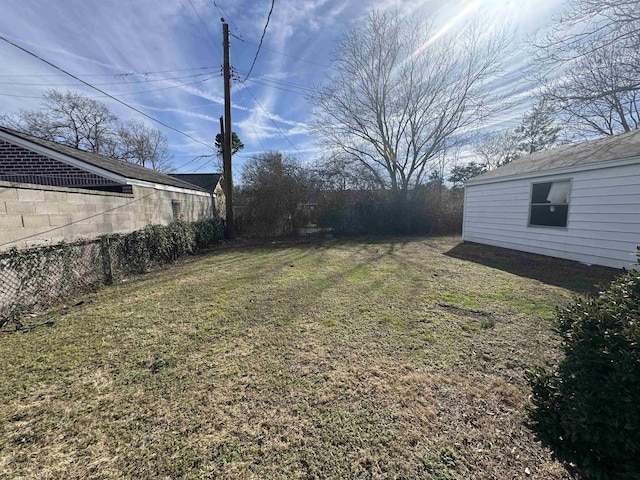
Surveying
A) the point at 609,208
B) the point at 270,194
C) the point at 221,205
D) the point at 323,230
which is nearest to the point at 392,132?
the point at 323,230

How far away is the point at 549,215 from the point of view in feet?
23.2

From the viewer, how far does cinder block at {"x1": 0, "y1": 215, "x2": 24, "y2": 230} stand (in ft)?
11.4

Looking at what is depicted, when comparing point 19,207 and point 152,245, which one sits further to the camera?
point 152,245

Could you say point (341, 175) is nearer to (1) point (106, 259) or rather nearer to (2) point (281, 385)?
(1) point (106, 259)

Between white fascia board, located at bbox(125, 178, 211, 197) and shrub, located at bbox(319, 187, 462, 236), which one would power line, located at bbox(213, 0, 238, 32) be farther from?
shrub, located at bbox(319, 187, 462, 236)

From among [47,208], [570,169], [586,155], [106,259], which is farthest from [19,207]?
[586,155]

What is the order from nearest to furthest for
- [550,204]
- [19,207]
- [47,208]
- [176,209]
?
1. [19,207]
2. [47,208]
3. [550,204]
4. [176,209]

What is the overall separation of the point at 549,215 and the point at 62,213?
1152cm

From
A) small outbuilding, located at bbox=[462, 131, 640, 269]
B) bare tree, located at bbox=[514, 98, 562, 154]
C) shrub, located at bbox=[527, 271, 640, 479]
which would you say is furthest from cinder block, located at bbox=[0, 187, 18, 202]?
bare tree, located at bbox=[514, 98, 562, 154]

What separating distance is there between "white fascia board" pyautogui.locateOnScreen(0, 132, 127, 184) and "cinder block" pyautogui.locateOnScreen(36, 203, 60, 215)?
3.12 metres

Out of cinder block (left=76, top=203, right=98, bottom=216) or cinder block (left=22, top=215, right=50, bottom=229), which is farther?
cinder block (left=76, top=203, right=98, bottom=216)

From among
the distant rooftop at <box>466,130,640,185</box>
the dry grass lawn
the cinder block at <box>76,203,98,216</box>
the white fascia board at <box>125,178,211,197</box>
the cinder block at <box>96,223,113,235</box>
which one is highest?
the distant rooftop at <box>466,130,640,185</box>

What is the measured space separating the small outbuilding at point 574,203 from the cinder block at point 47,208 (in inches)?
424

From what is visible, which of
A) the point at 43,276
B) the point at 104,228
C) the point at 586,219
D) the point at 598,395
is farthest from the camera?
the point at 586,219
